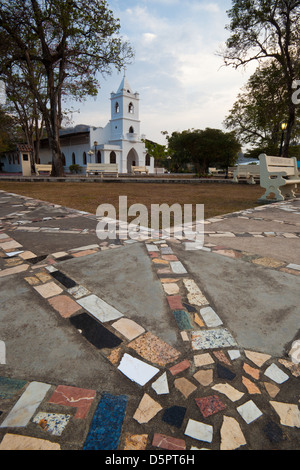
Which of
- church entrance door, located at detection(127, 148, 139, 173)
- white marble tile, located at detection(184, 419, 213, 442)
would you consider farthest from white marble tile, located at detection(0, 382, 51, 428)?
church entrance door, located at detection(127, 148, 139, 173)

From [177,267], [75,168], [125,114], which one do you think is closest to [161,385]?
[177,267]

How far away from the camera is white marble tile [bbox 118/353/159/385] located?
1.22m

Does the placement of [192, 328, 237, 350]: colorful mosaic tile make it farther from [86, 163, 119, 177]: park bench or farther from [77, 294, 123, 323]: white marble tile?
[86, 163, 119, 177]: park bench

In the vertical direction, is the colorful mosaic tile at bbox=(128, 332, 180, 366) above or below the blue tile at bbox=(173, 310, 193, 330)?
below

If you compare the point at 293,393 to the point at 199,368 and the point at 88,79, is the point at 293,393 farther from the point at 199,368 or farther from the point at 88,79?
the point at 88,79

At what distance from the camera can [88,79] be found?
16.8m

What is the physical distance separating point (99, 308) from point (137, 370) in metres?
0.61

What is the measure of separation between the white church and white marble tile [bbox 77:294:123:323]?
33298 mm

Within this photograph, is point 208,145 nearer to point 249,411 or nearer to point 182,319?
point 182,319

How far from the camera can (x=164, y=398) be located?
1128 millimetres

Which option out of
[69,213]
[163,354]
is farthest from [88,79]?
[163,354]

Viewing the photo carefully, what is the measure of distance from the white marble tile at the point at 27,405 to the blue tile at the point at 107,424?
Answer: 270 millimetres

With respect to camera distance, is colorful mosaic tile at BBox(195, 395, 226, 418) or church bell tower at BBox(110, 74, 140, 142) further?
church bell tower at BBox(110, 74, 140, 142)

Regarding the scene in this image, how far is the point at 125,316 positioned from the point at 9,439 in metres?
0.85
